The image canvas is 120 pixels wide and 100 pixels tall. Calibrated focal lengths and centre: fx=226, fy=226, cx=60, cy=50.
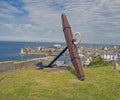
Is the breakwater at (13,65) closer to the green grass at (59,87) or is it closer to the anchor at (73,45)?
the green grass at (59,87)

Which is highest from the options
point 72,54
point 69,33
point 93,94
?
point 69,33

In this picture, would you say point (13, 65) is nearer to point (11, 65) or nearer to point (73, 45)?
point (11, 65)

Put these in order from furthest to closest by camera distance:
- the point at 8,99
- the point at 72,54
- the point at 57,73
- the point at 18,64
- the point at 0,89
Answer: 1. the point at 18,64
2. the point at 57,73
3. the point at 72,54
4. the point at 0,89
5. the point at 8,99

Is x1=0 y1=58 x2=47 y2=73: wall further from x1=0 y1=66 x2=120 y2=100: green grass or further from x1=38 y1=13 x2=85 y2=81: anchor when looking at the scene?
x1=38 y1=13 x2=85 y2=81: anchor

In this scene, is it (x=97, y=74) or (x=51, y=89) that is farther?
(x=97, y=74)

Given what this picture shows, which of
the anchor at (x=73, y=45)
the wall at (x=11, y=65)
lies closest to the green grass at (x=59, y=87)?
the anchor at (x=73, y=45)

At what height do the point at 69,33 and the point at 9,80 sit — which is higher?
the point at 69,33

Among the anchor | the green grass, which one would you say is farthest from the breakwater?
the anchor

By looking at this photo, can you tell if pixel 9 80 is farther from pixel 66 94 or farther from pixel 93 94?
pixel 93 94

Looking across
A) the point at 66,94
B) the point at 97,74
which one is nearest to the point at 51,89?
the point at 66,94
